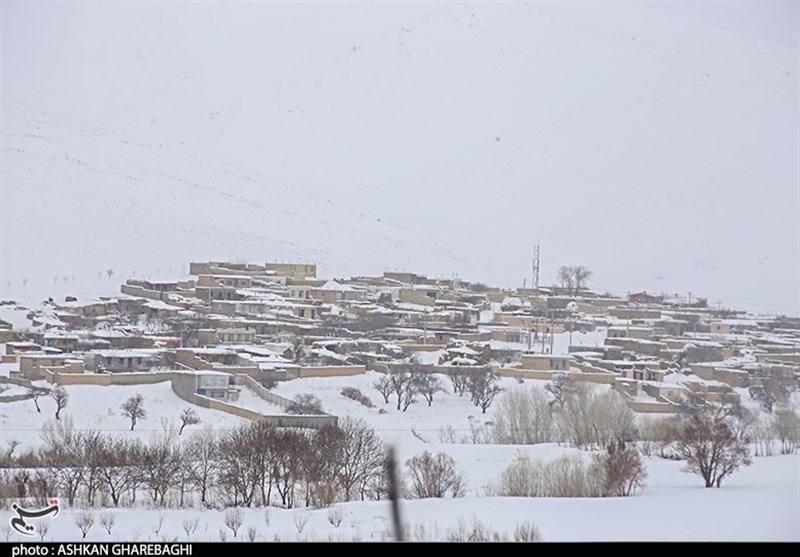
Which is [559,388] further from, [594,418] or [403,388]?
[403,388]

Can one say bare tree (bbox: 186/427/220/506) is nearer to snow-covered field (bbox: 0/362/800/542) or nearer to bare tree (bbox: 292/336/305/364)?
snow-covered field (bbox: 0/362/800/542)

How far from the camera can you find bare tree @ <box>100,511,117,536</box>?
2751 millimetres

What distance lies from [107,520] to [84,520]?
0.07m

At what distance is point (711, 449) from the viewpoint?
160 inches

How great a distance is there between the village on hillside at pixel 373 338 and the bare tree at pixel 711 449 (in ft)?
1.19

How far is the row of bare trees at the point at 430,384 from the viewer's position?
5.00m

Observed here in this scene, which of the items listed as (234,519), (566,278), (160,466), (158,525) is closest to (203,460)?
(160,466)

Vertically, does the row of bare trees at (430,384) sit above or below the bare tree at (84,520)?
above

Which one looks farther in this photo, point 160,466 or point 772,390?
point 772,390

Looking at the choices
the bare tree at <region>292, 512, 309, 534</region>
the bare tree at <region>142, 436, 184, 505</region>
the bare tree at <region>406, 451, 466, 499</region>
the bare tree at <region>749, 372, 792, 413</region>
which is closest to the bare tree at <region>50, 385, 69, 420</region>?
the bare tree at <region>142, 436, 184, 505</region>

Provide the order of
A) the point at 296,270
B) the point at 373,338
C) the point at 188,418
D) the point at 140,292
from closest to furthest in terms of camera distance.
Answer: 1. the point at 188,418
2. the point at 373,338
3. the point at 140,292
4. the point at 296,270

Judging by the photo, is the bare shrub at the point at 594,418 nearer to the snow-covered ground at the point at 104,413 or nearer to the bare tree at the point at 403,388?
the bare tree at the point at 403,388

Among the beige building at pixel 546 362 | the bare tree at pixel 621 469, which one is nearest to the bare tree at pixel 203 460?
the bare tree at pixel 621 469

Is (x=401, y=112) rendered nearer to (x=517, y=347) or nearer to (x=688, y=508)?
(x=517, y=347)
